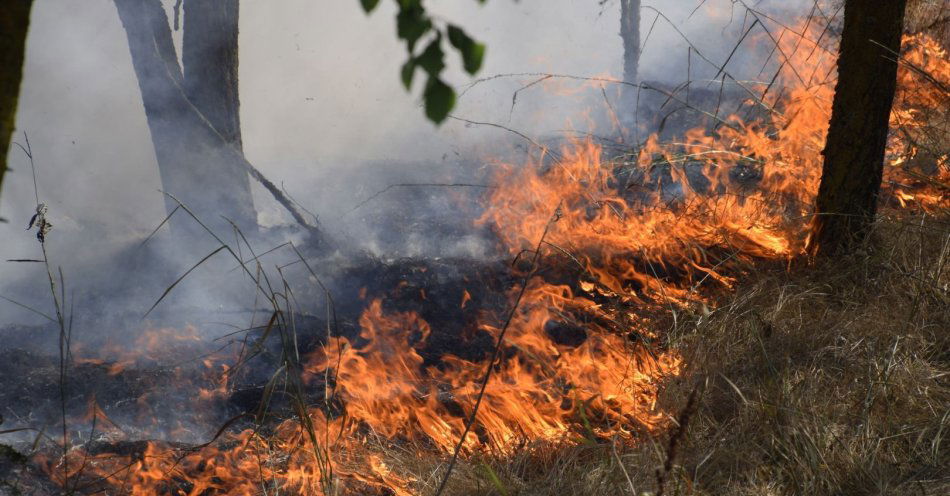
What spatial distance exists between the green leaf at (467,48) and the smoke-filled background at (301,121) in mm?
4166

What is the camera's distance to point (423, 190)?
6.54 metres

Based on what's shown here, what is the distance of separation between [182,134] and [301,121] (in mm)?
4796

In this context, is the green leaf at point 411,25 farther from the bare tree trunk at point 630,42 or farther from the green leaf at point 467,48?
the bare tree trunk at point 630,42

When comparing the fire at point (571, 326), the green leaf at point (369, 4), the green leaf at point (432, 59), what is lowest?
the fire at point (571, 326)

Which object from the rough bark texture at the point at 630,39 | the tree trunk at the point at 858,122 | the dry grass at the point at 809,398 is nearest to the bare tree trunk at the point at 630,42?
the rough bark texture at the point at 630,39

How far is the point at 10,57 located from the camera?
1187 mm

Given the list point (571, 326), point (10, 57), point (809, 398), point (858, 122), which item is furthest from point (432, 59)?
point (571, 326)

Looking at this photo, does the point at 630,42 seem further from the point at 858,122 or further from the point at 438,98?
the point at 438,98

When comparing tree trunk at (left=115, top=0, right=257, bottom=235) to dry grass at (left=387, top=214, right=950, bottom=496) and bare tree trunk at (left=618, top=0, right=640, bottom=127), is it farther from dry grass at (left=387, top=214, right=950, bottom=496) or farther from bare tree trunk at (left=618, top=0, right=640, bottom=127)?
bare tree trunk at (left=618, top=0, right=640, bottom=127)

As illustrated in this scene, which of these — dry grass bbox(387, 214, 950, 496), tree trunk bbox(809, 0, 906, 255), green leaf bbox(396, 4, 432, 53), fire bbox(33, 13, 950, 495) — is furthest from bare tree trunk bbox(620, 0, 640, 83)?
green leaf bbox(396, 4, 432, 53)

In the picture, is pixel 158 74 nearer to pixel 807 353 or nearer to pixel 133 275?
pixel 133 275

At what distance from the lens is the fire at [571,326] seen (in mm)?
3094

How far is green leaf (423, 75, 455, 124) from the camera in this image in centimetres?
106

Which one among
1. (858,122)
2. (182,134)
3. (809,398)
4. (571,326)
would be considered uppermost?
(858,122)
